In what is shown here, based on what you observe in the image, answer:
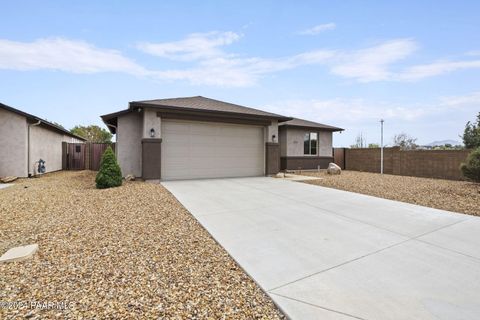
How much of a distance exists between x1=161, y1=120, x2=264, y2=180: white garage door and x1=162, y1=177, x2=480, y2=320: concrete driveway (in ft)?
14.8

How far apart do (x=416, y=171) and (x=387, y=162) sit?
175 centimetres

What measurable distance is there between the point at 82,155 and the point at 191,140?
9830mm

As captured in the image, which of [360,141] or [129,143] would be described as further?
[360,141]

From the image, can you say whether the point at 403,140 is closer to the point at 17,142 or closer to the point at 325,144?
the point at 325,144

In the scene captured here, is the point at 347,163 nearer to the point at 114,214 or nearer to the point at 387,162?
the point at 387,162

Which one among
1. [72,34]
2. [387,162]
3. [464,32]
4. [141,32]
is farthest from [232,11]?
[387,162]

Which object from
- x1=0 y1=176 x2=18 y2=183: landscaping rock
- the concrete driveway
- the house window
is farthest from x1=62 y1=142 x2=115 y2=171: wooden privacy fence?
the house window

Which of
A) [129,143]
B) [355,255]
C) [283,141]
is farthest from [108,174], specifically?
[283,141]

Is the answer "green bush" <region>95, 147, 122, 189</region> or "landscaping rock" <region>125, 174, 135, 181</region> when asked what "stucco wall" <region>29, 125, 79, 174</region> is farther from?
"green bush" <region>95, 147, 122, 189</region>

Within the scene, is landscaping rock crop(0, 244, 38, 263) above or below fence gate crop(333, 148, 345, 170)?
below

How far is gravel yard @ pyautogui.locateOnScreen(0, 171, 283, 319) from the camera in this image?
198 cm

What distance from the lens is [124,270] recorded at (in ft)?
8.55

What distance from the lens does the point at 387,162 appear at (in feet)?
49.4

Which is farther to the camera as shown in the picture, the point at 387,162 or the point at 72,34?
the point at 387,162
